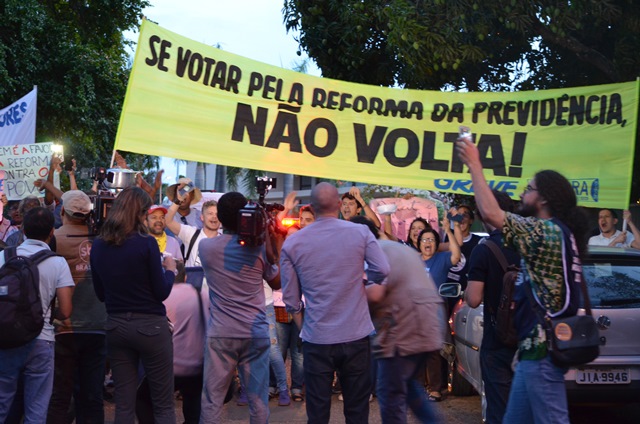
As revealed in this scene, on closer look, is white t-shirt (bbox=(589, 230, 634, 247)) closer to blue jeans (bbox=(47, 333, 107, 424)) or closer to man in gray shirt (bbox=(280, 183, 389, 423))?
man in gray shirt (bbox=(280, 183, 389, 423))

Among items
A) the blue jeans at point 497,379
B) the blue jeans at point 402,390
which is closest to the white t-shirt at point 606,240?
the blue jeans at point 497,379

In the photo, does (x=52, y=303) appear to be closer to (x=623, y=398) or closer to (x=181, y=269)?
(x=181, y=269)

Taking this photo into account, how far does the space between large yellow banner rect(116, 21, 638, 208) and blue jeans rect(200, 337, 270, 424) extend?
291cm

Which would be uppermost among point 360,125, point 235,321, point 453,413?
point 360,125

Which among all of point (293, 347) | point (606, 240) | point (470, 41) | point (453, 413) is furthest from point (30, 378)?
point (470, 41)

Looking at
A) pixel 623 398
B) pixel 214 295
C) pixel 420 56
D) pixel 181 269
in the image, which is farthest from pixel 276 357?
pixel 420 56

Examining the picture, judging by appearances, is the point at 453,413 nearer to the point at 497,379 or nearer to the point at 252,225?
the point at 497,379

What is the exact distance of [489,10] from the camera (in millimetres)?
11961

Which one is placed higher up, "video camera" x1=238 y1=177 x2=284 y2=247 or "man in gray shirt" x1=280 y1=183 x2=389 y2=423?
"video camera" x1=238 y1=177 x2=284 y2=247

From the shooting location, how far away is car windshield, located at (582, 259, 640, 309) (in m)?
6.64

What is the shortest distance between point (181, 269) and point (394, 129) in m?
3.29

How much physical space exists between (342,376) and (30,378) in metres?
2.15

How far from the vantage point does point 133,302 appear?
18.2 ft

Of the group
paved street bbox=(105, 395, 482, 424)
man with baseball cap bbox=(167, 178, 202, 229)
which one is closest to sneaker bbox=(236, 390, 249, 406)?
paved street bbox=(105, 395, 482, 424)
